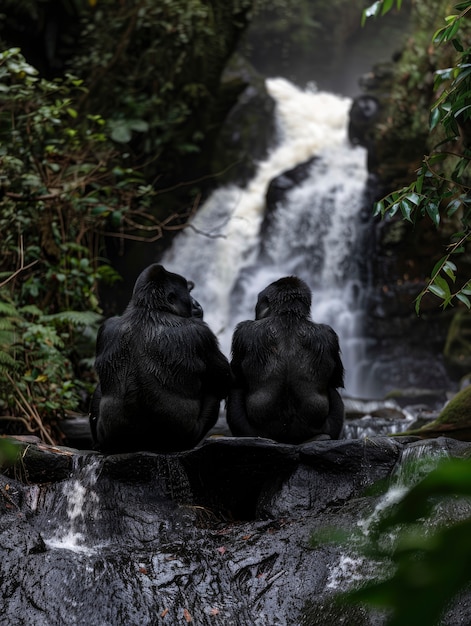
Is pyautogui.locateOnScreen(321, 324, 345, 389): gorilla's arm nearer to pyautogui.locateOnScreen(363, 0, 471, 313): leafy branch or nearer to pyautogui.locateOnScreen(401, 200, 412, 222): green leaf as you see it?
pyautogui.locateOnScreen(363, 0, 471, 313): leafy branch

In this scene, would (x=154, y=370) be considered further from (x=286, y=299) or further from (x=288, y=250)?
(x=288, y=250)

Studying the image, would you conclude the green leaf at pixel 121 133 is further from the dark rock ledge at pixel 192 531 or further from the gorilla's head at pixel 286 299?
the dark rock ledge at pixel 192 531

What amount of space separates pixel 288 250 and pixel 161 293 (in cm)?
972

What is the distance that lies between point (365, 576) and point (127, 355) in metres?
1.87

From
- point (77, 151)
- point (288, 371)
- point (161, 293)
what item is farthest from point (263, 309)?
point (77, 151)

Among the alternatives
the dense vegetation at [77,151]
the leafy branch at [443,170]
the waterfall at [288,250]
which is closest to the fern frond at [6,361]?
the dense vegetation at [77,151]

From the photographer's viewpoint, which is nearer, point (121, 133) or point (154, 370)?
point (154, 370)

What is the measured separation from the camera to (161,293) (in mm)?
4602

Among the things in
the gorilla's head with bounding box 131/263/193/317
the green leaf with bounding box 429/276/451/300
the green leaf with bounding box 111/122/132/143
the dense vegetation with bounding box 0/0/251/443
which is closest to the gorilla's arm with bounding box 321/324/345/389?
the gorilla's head with bounding box 131/263/193/317

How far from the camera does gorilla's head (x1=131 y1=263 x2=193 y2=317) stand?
4566 millimetres

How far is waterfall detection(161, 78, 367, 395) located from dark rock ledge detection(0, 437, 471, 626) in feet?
26.8

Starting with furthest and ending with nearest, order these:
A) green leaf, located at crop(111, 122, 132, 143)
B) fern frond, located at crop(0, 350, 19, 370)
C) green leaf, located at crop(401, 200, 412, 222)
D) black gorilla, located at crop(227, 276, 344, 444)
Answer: green leaf, located at crop(111, 122, 132, 143), fern frond, located at crop(0, 350, 19, 370), black gorilla, located at crop(227, 276, 344, 444), green leaf, located at crop(401, 200, 412, 222)

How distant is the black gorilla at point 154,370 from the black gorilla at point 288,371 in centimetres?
26

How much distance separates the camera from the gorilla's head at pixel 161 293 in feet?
15.0
